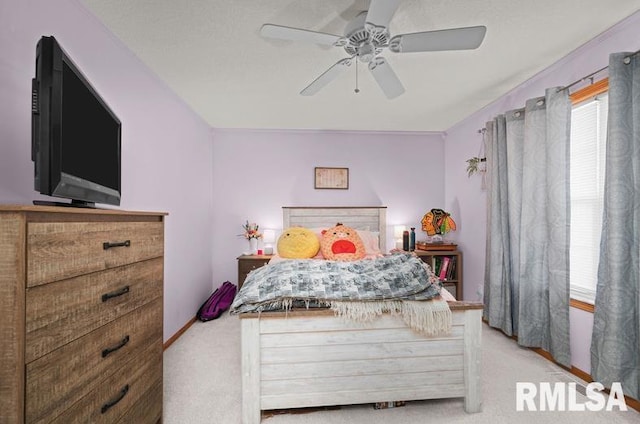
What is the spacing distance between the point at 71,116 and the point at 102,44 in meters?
1.18

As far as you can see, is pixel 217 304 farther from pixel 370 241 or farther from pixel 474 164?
pixel 474 164

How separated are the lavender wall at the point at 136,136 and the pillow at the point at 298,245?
1061 millimetres

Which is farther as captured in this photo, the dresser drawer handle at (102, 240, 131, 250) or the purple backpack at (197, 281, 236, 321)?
the purple backpack at (197, 281, 236, 321)

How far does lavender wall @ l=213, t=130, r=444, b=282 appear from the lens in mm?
4035

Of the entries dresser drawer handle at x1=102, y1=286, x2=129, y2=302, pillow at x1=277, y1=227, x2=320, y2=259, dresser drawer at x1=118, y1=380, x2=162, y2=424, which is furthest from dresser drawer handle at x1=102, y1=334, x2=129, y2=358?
pillow at x1=277, y1=227, x2=320, y2=259

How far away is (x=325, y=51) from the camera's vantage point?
6.93ft

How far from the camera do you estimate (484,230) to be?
3354 mm

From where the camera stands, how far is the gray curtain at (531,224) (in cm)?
221

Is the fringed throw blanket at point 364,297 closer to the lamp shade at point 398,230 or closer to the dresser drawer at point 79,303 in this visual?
the dresser drawer at point 79,303

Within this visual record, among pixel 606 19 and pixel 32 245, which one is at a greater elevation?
pixel 606 19

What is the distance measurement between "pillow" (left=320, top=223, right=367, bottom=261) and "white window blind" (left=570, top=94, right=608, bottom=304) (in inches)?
74.3

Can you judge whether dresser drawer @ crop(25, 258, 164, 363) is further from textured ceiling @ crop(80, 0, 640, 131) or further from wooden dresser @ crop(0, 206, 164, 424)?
textured ceiling @ crop(80, 0, 640, 131)

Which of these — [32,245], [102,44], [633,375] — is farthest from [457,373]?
[102,44]

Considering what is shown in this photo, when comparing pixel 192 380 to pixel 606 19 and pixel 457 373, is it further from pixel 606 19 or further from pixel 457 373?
pixel 606 19
